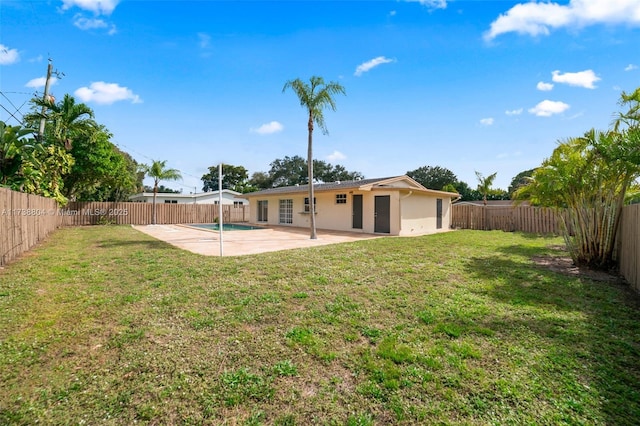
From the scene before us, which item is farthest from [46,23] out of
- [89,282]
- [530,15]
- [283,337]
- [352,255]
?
[530,15]

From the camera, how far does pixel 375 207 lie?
1486 cm

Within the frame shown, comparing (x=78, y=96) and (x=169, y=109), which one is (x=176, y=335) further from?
(x=78, y=96)

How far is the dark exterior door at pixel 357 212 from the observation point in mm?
15422

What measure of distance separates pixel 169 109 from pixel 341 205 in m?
11.1

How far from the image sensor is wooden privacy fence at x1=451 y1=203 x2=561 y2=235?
15617 mm

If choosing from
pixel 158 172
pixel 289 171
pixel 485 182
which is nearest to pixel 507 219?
pixel 485 182

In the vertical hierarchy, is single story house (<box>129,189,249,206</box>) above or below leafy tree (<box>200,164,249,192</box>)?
below

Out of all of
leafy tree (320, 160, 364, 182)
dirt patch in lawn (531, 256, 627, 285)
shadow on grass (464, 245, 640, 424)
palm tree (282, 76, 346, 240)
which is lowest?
shadow on grass (464, 245, 640, 424)

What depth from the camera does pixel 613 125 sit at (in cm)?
695

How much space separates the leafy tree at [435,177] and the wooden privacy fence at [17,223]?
40151mm

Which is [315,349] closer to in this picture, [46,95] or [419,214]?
[419,214]

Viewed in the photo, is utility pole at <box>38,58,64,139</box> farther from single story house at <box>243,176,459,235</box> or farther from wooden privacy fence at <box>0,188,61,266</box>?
single story house at <box>243,176,459,235</box>

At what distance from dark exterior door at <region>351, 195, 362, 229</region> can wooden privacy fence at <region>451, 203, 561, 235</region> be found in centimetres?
736

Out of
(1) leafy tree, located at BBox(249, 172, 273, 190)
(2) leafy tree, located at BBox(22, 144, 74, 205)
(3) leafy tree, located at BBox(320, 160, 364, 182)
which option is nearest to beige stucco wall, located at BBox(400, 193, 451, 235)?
(2) leafy tree, located at BBox(22, 144, 74, 205)
